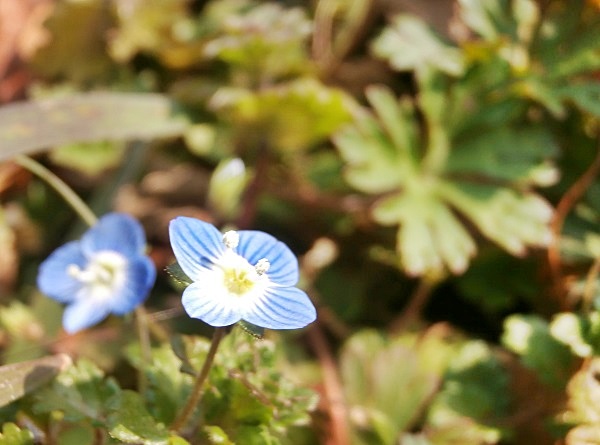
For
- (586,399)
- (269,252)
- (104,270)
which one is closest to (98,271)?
(104,270)

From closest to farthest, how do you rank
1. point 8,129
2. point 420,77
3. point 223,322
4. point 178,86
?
point 223,322 → point 8,129 → point 420,77 → point 178,86

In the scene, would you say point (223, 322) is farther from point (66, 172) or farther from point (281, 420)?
point (66, 172)

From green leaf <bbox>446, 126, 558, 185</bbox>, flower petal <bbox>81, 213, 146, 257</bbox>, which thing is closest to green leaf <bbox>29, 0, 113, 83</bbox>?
flower petal <bbox>81, 213, 146, 257</bbox>

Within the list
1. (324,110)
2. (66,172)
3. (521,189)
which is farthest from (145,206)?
(521,189)

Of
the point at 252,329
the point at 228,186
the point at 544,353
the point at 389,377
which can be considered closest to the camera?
the point at 252,329

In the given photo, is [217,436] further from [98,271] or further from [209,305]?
[98,271]
